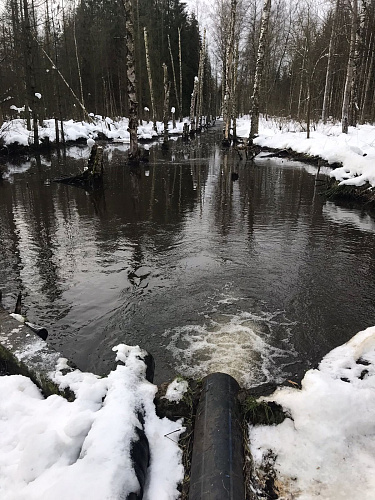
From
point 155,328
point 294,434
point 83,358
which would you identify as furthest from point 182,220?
point 294,434

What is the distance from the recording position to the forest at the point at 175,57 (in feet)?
67.7

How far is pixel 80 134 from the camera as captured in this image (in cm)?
2591

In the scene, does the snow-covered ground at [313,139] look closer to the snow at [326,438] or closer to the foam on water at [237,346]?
the foam on water at [237,346]

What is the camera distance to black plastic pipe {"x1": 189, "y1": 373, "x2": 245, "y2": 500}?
6.14 feet

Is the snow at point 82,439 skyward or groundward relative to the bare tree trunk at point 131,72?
groundward

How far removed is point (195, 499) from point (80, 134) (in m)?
27.2

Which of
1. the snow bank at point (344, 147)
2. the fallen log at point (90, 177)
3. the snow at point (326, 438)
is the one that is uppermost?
the snow bank at point (344, 147)

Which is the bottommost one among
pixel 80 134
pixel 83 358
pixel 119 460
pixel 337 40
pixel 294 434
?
pixel 83 358

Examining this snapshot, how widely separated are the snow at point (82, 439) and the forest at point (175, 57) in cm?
1818

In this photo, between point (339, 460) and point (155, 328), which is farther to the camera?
point (155, 328)

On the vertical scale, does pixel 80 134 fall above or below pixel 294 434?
above

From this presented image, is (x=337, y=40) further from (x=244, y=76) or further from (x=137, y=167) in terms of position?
(x=244, y=76)

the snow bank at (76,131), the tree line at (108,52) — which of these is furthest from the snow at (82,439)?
the tree line at (108,52)

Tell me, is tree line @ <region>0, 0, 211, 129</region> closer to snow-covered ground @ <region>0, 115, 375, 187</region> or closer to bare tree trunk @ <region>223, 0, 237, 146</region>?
snow-covered ground @ <region>0, 115, 375, 187</region>
